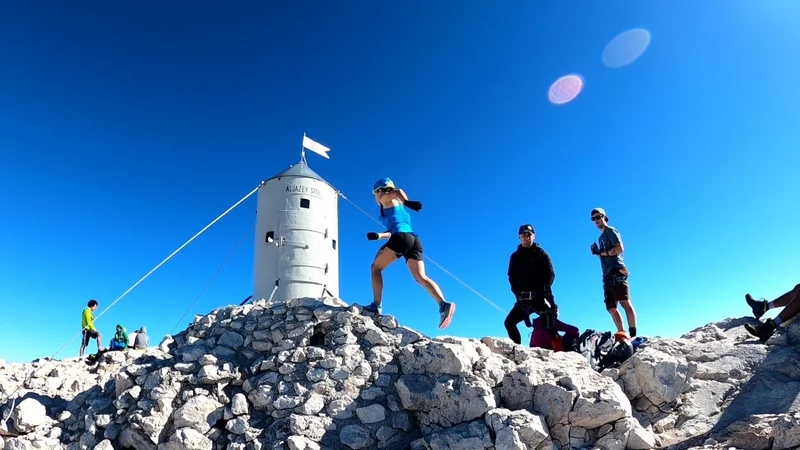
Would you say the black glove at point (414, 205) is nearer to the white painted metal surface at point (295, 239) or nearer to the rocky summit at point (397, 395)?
the rocky summit at point (397, 395)

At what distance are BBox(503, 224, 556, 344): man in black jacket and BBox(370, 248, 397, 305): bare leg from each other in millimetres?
2024

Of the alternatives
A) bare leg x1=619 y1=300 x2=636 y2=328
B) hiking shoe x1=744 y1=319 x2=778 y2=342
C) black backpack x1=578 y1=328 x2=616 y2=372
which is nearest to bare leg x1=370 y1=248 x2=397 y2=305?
black backpack x1=578 y1=328 x2=616 y2=372

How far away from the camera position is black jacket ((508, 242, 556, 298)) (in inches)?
265

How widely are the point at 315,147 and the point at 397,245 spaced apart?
7.33 meters

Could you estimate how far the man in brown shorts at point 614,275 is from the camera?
699 centimetres

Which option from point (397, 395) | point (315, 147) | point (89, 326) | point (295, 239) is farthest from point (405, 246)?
point (89, 326)

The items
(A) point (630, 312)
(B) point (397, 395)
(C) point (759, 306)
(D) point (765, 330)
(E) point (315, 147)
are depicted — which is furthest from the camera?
(E) point (315, 147)

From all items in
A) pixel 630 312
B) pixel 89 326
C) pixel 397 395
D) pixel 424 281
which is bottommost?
pixel 397 395

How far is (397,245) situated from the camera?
6312 millimetres

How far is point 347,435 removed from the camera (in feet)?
16.2

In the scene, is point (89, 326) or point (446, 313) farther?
point (89, 326)

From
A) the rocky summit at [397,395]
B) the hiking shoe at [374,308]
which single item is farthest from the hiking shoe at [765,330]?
the hiking shoe at [374,308]

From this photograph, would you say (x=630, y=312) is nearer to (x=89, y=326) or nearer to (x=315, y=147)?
(x=315, y=147)

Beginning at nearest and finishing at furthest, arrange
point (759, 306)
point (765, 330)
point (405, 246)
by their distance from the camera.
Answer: point (765, 330), point (405, 246), point (759, 306)
